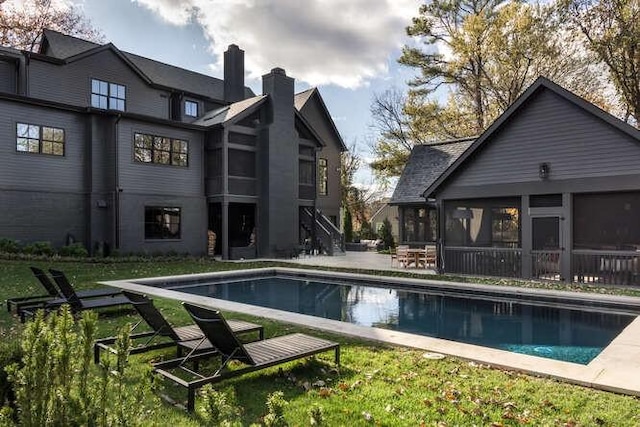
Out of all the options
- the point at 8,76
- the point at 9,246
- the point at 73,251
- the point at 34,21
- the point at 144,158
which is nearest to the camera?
the point at 9,246

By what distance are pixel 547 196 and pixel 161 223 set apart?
15553 mm

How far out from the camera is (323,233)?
25.0 metres

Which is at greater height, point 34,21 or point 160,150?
point 34,21

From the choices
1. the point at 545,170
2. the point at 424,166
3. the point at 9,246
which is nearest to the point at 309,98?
the point at 424,166

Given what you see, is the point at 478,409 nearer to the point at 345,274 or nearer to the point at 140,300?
the point at 140,300

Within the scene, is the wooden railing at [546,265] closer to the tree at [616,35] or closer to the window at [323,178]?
the tree at [616,35]

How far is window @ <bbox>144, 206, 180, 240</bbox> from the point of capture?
20000mm

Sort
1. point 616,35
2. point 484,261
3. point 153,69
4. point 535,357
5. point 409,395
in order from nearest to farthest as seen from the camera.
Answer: point 409,395 < point 535,357 < point 484,261 < point 616,35 < point 153,69

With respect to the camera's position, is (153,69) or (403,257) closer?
(403,257)

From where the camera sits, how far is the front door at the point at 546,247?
46.0ft

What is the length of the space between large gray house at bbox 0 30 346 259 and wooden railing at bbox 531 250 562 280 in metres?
12.0

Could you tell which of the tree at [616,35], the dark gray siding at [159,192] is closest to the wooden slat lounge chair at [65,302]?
the dark gray siding at [159,192]

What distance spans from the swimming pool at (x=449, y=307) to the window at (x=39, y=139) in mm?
8721

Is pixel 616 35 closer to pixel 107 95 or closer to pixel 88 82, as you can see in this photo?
pixel 107 95
